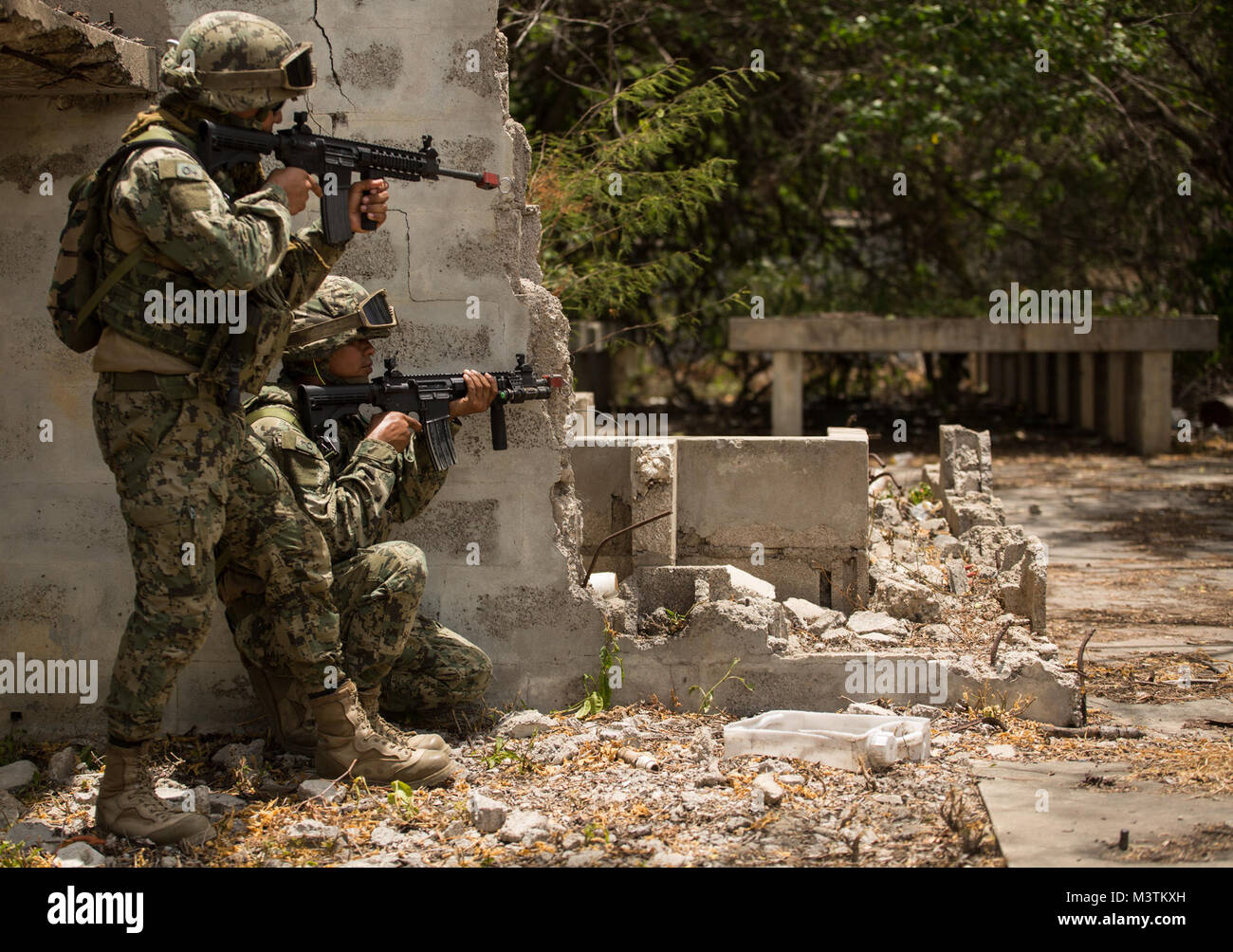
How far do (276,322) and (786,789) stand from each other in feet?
6.90

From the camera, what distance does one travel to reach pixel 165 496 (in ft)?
12.1

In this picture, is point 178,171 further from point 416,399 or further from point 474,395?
point 474,395

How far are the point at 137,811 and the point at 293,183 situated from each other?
1.88 meters

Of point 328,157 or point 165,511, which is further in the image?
point 328,157

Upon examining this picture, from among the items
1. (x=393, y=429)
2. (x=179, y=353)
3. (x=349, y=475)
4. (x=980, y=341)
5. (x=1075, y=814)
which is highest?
(x=980, y=341)

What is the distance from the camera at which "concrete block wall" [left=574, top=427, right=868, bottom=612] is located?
19.8 feet

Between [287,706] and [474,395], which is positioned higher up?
[474,395]

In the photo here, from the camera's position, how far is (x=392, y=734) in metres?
4.33

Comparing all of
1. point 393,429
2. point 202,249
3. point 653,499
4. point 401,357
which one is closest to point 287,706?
point 393,429

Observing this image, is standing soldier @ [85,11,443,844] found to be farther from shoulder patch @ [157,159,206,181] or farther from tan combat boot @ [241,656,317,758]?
tan combat boot @ [241,656,317,758]

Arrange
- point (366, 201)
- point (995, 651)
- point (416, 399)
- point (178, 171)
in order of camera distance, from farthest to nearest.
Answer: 1. point (995, 651)
2. point (416, 399)
3. point (366, 201)
4. point (178, 171)

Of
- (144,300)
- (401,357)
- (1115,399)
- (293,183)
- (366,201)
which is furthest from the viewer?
(1115,399)

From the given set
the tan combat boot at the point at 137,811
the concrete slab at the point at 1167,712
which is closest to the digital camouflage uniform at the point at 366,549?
the tan combat boot at the point at 137,811

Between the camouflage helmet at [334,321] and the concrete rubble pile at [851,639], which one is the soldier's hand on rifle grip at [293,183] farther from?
the concrete rubble pile at [851,639]
